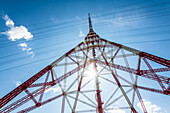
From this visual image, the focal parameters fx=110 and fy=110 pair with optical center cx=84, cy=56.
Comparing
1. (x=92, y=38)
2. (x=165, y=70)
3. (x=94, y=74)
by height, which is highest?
(x=92, y=38)

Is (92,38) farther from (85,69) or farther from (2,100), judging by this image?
(2,100)

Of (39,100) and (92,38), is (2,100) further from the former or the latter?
(92,38)

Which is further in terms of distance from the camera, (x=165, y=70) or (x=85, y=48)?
(x=85, y=48)

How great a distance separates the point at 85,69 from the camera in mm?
12430

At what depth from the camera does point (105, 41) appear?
1323 cm

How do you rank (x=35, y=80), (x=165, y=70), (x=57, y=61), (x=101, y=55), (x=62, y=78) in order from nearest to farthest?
1. (x=165, y=70)
2. (x=35, y=80)
3. (x=62, y=78)
4. (x=57, y=61)
5. (x=101, y=55)

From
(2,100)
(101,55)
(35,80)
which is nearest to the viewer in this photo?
(2,100)

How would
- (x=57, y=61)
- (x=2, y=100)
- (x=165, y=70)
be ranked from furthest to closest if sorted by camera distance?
(x=57, y=61) → (x=165, y=70) → (x=2, y=100)

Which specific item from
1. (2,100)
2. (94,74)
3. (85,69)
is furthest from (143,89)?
(2,100)

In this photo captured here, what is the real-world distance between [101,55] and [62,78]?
5.18 m

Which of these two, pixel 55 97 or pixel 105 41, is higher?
pixel 105 41

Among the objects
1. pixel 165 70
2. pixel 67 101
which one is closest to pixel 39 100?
pixel 67 101

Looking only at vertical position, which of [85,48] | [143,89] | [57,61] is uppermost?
[85,48]

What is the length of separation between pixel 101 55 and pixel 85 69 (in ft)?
8.36
